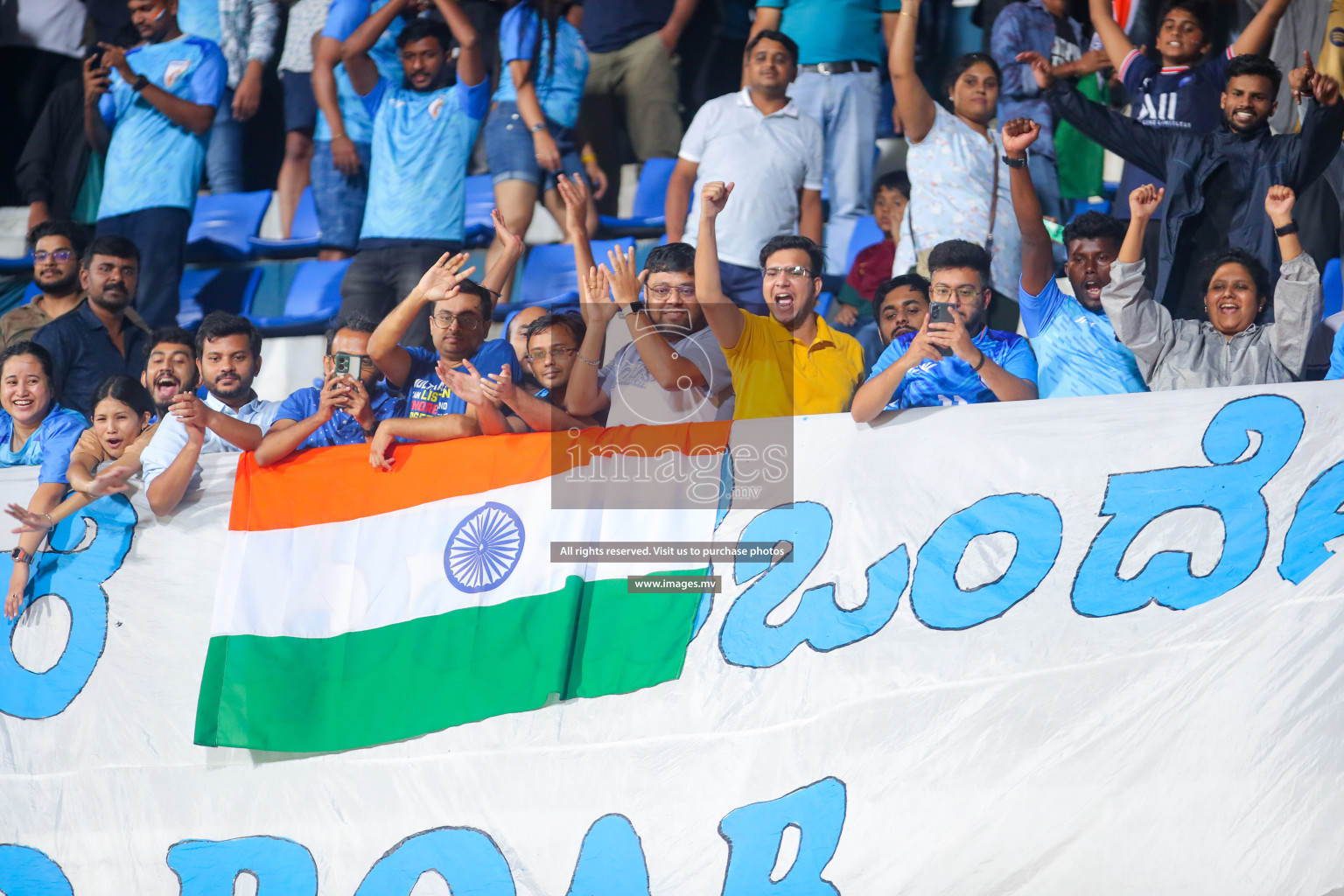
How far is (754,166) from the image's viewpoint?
5723 millimetres

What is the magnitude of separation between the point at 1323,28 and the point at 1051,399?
291 cm

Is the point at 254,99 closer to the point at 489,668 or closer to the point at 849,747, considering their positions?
the point at 489,668

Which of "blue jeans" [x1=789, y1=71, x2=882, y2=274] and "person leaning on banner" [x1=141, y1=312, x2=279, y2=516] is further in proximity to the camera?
"blue jeans" [x1=789, y1=71, x2=882, y2=274]

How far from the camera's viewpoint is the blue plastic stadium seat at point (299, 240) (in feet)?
22.4

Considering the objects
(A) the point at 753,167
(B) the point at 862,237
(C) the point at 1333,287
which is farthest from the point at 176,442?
(C) the point at 1333,287

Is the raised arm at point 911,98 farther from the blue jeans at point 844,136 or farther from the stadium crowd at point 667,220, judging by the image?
the blue jeans at point 844,136

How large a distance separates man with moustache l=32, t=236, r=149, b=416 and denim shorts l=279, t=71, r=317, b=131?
4.22ft

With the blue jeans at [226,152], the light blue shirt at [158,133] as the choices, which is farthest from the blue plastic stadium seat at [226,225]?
the light blue shirt at [158,133]

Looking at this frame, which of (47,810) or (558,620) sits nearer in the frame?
(558,620)

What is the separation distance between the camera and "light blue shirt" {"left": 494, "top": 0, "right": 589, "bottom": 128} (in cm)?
636

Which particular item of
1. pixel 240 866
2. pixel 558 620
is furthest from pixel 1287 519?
pixel 240 866

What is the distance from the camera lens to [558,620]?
4117 mm

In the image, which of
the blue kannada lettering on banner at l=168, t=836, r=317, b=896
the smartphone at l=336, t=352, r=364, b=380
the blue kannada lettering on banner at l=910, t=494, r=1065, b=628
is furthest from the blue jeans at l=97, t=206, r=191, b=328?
the blue kannada lettering on banner at l=910, t=494, r=1065, b=628

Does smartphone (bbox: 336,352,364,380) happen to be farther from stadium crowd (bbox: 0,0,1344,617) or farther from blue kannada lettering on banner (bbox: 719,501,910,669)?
blue kannada lettering on banner (bbox: 719,501,910,669)
